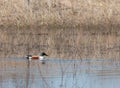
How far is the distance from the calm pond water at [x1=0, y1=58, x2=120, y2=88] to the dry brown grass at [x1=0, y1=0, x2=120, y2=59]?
440 centimetres

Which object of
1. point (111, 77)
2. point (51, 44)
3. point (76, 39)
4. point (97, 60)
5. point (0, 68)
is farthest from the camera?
point (76, 39)

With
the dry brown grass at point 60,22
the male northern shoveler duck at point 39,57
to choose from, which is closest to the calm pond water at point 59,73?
the male northern shoveler duck at point 39,57

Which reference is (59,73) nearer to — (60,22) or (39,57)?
(39,57)

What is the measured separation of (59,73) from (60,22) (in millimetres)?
13111

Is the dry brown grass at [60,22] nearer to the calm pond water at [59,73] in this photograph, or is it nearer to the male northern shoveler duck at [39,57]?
the male northern shoveler duck at [39,57]

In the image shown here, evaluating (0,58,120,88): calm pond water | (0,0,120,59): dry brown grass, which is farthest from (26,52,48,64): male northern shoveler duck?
(0,0,120,59): dry brown grass

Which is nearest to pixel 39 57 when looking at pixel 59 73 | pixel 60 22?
pixel 59 73

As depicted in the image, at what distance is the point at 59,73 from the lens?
14977 mm

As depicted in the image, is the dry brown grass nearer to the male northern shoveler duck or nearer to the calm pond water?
the male northern shoveler duck

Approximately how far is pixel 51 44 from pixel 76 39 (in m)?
1.77

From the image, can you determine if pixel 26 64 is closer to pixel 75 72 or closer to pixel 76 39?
pixel 75 72

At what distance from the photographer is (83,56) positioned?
17797 millimetres

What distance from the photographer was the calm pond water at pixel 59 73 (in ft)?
45.0

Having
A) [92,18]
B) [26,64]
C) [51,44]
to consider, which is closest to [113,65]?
[26,64]
